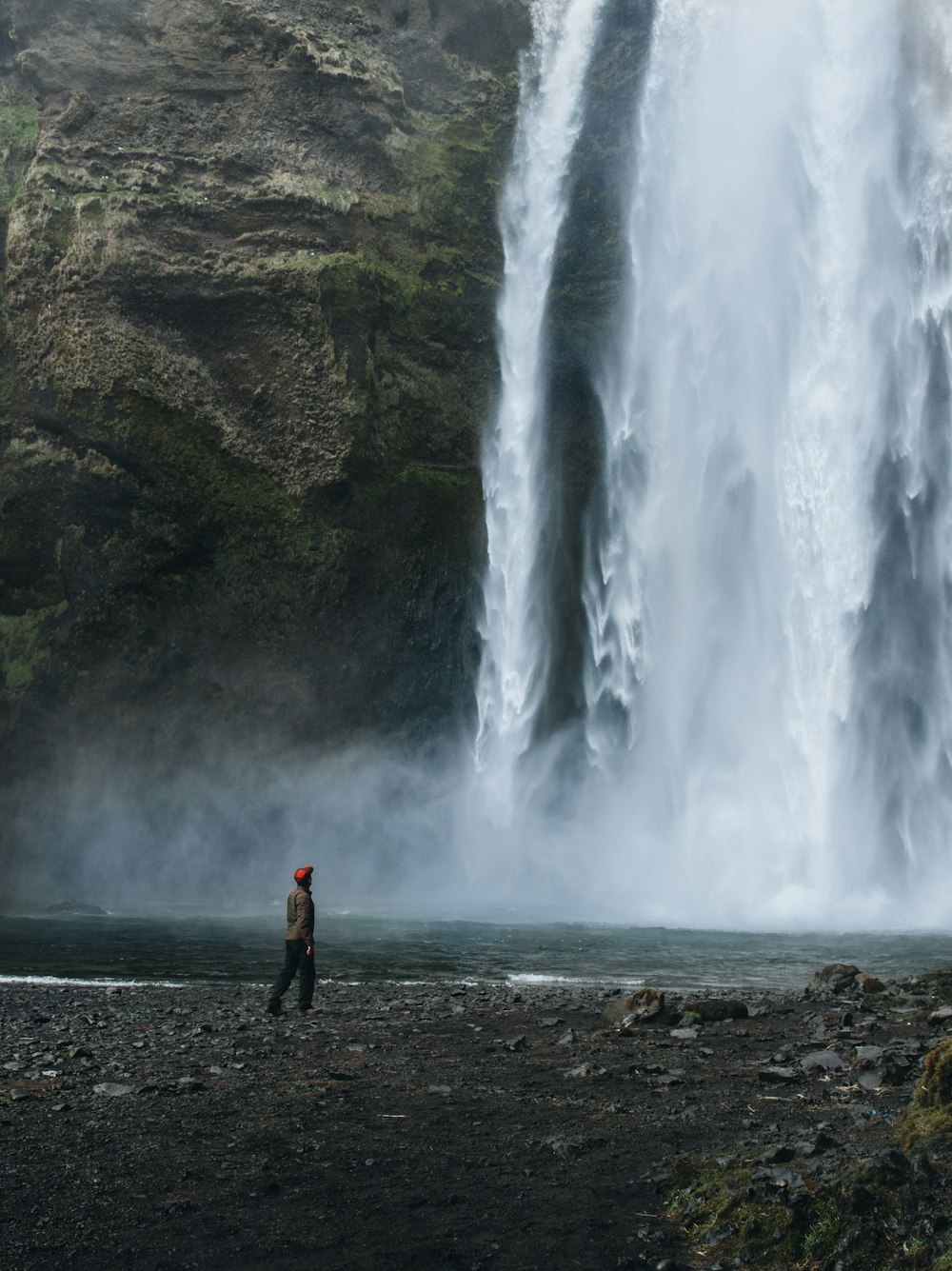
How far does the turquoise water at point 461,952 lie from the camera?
621 inches

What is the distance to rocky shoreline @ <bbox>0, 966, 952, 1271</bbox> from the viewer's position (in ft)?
16.5

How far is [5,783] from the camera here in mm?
33062

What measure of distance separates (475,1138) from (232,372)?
29.6 m

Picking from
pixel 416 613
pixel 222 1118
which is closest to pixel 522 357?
pixel 416 613

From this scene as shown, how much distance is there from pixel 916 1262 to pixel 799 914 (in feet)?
74.8

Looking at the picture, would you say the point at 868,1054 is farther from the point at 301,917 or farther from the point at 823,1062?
the point at 301,917

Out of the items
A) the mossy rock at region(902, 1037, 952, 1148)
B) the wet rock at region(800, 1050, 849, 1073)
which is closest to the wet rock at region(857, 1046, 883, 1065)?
the wet rock at region(800, 1050, 849, 1073)

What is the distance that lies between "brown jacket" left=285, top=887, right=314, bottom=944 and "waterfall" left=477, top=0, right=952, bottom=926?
18381 millimetres

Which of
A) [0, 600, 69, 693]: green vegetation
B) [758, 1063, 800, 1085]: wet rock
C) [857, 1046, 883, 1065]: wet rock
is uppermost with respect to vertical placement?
[0, 600, 69, 693]: green vegetation

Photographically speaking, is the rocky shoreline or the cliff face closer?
the rocky shoreline

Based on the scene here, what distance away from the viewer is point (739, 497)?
33.7 meters

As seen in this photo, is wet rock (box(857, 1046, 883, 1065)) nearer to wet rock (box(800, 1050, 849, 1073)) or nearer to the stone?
the stone

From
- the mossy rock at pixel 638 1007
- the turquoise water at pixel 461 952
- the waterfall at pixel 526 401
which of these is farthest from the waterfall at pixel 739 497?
the mossy rock at pixel 638 1007

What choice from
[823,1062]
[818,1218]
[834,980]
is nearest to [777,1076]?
[823,1062]
